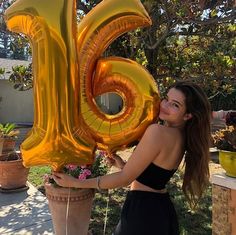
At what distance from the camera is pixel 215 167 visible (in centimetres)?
682

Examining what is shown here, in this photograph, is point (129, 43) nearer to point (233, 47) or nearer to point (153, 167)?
point (233, 47)

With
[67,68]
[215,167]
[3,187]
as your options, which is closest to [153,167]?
A: [67,68]

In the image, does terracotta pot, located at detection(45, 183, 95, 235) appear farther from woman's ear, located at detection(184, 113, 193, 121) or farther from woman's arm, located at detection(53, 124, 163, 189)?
woman's ear, located at detection(184, 113, 193, 121)

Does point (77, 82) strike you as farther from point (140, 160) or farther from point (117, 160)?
point (117, 160)

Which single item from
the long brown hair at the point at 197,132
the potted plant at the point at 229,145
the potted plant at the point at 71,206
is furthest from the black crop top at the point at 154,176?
the potted plant at the point at 71,206

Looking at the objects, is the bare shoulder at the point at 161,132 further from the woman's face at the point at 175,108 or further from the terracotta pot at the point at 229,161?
the terracotta pot at the point at 229,161

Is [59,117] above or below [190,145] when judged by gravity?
above

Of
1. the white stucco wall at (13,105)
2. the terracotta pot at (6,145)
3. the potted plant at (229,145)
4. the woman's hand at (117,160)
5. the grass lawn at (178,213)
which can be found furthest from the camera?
the white stucco wall at (13,105)

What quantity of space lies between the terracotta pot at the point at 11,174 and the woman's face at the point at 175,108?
3.92m

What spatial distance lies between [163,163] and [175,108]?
0.29 m

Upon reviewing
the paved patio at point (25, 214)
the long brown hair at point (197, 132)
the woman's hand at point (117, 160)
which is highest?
the long brown hair at point (197, 132)

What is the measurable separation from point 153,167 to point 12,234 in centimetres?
262

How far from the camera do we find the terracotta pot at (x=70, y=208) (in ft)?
10.4

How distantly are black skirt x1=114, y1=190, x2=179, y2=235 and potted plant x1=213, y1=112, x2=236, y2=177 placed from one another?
0.95 m
